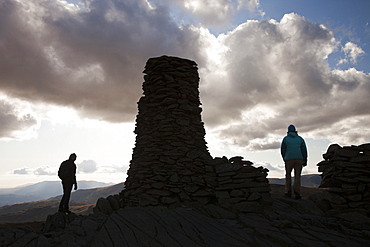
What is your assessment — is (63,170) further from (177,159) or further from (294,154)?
(294,154)

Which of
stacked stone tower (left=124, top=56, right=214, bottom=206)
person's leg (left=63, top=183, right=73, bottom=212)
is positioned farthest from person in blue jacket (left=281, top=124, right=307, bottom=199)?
person's leg (left=63, top=183, right=73, bottom=212)

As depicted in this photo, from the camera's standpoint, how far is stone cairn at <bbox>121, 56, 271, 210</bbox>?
8.73 metres

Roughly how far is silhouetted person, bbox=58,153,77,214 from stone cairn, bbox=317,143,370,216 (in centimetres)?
1117

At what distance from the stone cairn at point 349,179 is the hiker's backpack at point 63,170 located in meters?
11.4

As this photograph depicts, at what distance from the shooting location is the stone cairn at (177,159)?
28.6 ft

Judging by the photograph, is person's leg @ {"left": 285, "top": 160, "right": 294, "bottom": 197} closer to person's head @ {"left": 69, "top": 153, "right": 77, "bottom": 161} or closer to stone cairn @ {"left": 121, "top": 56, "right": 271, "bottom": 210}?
stone cairn @ {"left": 121, "top": 56, "right": 271, "bottom": 210}

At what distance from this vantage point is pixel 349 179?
8.62 m

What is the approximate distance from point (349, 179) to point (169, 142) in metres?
6.90

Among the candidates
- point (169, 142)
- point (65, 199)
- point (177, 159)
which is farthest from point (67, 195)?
point (177, 159)

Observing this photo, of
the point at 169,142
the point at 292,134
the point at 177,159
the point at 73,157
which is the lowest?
the point at 177,159

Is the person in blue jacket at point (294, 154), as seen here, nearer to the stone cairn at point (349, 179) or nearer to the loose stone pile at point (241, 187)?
the stone cairn at point (349, 179)

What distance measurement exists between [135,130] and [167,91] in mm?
2436

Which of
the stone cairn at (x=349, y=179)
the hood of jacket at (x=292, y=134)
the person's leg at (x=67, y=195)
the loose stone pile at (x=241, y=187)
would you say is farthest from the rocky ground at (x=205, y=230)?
the person's leg at (x=67, y=195)

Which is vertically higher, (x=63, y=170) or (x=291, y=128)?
(x=291, y=128)
